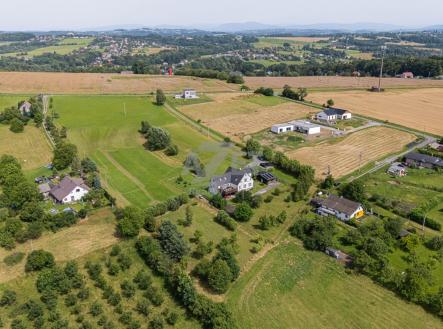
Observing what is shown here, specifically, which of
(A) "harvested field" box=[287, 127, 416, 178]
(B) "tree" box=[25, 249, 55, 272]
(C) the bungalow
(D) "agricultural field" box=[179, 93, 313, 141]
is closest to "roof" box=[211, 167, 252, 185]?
(A) "harvested field" box=[287, 127, 416, 178]

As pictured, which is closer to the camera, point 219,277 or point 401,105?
point 219,277

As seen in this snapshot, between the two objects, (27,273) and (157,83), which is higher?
(157,83)

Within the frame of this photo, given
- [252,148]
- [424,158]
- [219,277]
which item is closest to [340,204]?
[219,277]

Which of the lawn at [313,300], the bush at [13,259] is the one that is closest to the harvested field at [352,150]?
the lawn at [313,300]

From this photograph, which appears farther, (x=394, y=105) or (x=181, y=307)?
(x=394, y=105)

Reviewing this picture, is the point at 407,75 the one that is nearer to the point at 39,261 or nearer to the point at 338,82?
the point at 338,82

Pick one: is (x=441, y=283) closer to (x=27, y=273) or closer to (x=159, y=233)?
(x=159, y=233)

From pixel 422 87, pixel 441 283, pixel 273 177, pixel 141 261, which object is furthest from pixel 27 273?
pixel 422 87
